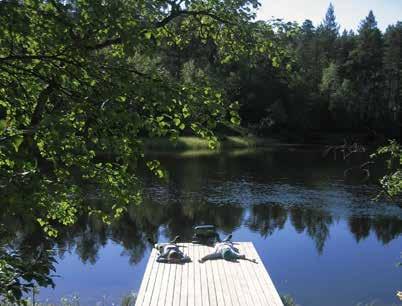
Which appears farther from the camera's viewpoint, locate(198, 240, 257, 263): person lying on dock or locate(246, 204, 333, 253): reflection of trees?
locate(246, 204, 333, 253): reflection of trees

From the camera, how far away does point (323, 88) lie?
85625mm

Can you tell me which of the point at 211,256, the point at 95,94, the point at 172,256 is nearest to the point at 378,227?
the point at 211,256

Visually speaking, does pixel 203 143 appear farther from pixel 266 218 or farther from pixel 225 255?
pixel 225 255

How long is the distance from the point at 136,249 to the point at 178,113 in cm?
1674

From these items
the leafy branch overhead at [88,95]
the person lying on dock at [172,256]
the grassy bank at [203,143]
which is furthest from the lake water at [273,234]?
the grassy bank at [203,143]

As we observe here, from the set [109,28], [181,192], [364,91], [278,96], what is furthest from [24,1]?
[364,91]

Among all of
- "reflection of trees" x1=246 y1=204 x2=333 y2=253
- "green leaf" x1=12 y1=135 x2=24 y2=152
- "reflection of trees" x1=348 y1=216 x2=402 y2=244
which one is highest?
"green leaf" x1=12 y1=135 x2=24 y2=152

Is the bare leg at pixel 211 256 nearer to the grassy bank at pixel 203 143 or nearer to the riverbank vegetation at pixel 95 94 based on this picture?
the riverbank vegetation at pixel 95 94

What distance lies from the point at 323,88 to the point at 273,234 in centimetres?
6525

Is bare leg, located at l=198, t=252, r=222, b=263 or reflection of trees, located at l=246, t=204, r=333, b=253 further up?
bare leg, located at l=198, t=252, r=222, b=263

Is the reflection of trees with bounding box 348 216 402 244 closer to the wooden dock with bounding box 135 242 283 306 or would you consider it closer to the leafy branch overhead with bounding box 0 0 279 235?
the wooden dock with bounding box 135 242 283 306

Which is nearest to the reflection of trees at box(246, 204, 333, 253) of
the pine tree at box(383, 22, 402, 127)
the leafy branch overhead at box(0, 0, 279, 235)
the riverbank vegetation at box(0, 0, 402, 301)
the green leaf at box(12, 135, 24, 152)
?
the riverbank vegetation at box(0, 0, 402, 301)

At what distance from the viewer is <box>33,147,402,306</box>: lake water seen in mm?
16953

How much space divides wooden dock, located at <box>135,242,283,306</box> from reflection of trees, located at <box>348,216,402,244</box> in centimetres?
1133
